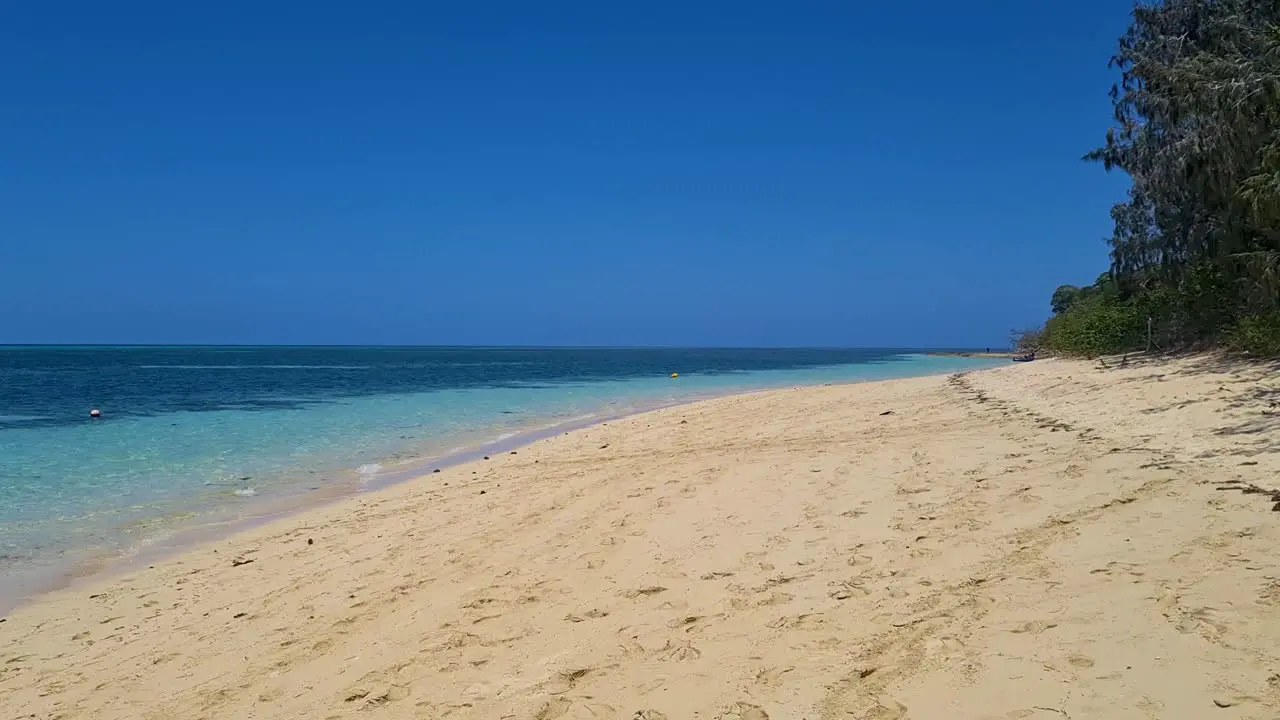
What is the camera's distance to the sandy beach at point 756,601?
333 cm

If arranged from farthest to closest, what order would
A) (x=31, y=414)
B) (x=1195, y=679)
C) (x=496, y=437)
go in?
(x=31, y=414), (x=496, y=437), (x=1195, y=679)

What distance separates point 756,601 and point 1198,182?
16.3 m

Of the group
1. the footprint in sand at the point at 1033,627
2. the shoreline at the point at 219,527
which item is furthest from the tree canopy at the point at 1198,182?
the shoreline at the point at 219,527

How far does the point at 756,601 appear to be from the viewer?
4.48 meters

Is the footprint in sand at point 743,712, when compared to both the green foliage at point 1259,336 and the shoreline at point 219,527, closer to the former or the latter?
the shoreline at point 219,527

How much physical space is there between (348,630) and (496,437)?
40.6 ft

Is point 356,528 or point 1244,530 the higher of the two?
point 1244,530

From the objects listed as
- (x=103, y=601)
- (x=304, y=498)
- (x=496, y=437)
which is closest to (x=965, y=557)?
(x=103, y=601)

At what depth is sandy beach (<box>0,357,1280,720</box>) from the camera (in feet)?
10.9

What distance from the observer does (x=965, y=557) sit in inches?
188

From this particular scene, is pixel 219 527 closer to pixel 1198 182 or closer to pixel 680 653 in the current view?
pixel 680 653

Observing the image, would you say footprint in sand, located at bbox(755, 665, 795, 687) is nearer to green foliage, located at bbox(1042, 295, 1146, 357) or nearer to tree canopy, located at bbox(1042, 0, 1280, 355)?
tree canopy, located at bbox(1042, 0, 1280, 355)

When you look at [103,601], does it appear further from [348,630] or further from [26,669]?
[348,630]

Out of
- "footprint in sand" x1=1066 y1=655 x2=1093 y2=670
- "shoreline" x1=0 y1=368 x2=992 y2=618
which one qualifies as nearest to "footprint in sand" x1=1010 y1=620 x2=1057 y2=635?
"footprint in sand" x1=1066 y1=655 x2=1093 y2=670
